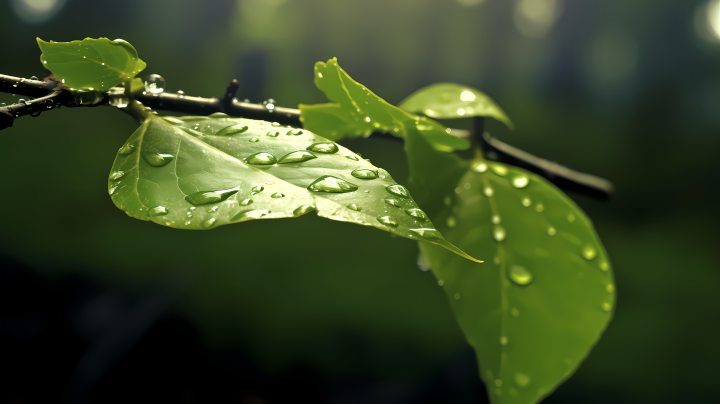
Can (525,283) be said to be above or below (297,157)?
below

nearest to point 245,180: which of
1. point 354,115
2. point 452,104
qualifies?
point 354,115

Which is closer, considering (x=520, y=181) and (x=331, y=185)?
(x=331, y=185)

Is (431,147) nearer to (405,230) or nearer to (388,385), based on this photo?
(405,230)

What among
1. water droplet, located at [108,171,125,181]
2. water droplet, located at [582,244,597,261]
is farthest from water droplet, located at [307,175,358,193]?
water droplet, located at [582,244,597,261]

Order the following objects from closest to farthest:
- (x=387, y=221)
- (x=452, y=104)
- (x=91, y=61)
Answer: (x=387, y=221), (x=91, y=61), (x=452, y=104)

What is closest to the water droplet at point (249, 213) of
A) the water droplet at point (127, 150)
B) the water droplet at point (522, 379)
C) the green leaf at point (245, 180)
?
the green leaf at point (245, 180)

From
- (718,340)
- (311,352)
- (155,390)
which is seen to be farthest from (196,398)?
(718,340)

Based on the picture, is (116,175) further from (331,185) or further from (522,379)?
(522,379)
